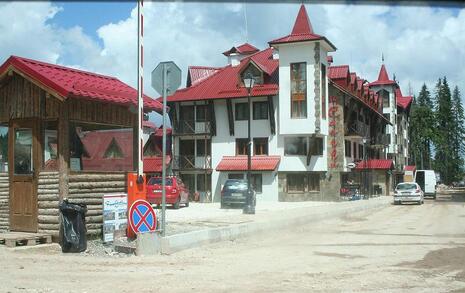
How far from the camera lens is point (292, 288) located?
8.55 m

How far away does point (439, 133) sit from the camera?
103 meters

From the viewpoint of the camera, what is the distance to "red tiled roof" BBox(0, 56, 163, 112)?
12.6 meters

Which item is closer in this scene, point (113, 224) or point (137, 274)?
point (137, 274)

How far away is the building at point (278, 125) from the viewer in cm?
4347

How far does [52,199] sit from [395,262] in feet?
24.7

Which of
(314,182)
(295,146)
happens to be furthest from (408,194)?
(295,146)

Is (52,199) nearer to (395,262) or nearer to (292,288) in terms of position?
(292,288)

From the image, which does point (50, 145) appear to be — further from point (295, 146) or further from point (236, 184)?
point (295, 146)

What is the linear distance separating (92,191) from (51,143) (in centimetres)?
147

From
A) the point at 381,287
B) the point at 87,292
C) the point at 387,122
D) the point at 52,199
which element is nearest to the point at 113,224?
the point at 52,199

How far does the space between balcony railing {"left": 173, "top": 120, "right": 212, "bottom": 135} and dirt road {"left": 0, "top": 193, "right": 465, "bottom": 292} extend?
32.2 m

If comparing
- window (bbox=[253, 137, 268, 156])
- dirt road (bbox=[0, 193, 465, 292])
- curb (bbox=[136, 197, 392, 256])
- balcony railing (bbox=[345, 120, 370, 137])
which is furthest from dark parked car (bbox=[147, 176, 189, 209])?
balcony railing (bbox=[345, 120, 370, 137])

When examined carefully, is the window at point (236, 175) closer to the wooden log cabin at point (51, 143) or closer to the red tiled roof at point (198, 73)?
the red tiled roof at point (198, 73)

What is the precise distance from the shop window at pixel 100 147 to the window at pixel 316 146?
30.5 m
